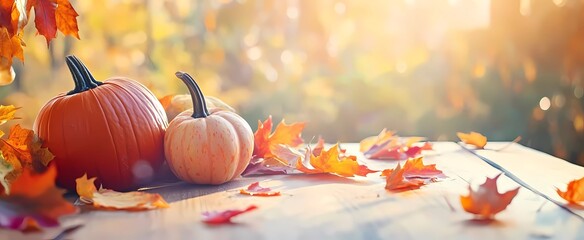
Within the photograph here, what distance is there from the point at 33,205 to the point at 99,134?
0.68ft

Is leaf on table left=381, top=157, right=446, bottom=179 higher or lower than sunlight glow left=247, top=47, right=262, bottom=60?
lower

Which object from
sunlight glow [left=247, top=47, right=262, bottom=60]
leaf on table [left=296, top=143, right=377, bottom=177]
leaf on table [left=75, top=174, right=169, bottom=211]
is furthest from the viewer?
sunlight glow [left=247, top=47, right=262, bottom=60]

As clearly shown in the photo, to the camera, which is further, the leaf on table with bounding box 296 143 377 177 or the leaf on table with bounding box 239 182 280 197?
the leaf on table with bounding box 296 143 377 177

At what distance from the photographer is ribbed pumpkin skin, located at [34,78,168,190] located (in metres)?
0.96

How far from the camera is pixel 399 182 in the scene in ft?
3.27

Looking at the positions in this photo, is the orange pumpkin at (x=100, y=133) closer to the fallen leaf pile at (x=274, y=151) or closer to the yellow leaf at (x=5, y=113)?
the yellow leaf at (x=5, y=113)

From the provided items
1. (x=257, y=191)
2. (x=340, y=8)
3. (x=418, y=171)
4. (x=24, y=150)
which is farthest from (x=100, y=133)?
(x=340, y=8)

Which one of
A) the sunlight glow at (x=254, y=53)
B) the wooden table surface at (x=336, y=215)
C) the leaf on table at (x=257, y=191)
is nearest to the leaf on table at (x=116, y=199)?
the wooden table surface at (x=336, y=215)

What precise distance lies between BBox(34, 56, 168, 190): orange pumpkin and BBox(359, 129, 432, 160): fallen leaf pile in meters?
0.48

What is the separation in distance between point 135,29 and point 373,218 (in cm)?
198

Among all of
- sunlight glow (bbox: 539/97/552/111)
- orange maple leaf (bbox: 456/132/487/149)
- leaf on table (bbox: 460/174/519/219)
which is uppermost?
leaf on table (bbox: 460/174/519/219)

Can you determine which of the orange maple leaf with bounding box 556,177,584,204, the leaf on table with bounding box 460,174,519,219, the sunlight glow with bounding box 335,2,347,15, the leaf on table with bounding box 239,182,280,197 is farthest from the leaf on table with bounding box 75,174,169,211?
the sunlight glow with bounding box 335,2,347,15

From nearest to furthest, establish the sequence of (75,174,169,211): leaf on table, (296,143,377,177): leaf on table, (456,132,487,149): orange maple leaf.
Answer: (75,174,169,211): leaf on table, (296,143,377,177): leaf on table, (456,132,487,149): orange maple leaf

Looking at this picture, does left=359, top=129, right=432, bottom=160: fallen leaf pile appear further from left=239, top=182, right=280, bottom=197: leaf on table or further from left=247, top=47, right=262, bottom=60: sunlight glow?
left=247, top=47, right=262, bottom=60: sunlight glow
